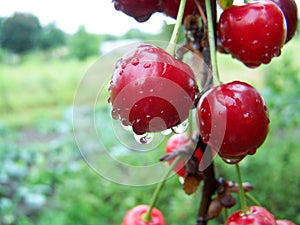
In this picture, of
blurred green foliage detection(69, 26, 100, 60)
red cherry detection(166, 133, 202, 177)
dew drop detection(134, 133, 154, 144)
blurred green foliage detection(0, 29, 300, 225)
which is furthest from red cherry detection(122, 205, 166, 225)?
blurred green foliage detection(69, 26, 100, 60)

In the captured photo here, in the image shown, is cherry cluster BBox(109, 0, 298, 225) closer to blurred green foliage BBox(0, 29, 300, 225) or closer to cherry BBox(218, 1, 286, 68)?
cherry BBox(218, 1, 286, 68)

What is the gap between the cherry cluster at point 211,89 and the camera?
40 centimetres

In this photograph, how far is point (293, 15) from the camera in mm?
565

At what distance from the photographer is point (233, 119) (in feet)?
1.45

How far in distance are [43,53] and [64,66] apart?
1.09ft

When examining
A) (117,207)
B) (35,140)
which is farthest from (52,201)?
(35,140)

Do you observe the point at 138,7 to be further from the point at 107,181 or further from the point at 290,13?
the point at 107,181

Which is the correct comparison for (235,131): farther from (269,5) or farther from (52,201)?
(52,201)

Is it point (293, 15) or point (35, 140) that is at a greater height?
point (293, 15)

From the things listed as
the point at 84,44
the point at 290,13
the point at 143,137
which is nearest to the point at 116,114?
the point at 143,137

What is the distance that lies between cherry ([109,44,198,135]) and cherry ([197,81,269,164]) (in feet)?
0.13

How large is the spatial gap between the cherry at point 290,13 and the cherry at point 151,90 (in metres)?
0.20

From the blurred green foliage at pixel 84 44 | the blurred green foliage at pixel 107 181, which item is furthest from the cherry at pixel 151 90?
the blurred green foliage at pixel 84 44

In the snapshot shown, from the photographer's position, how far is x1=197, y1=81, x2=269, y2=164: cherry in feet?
1.45
